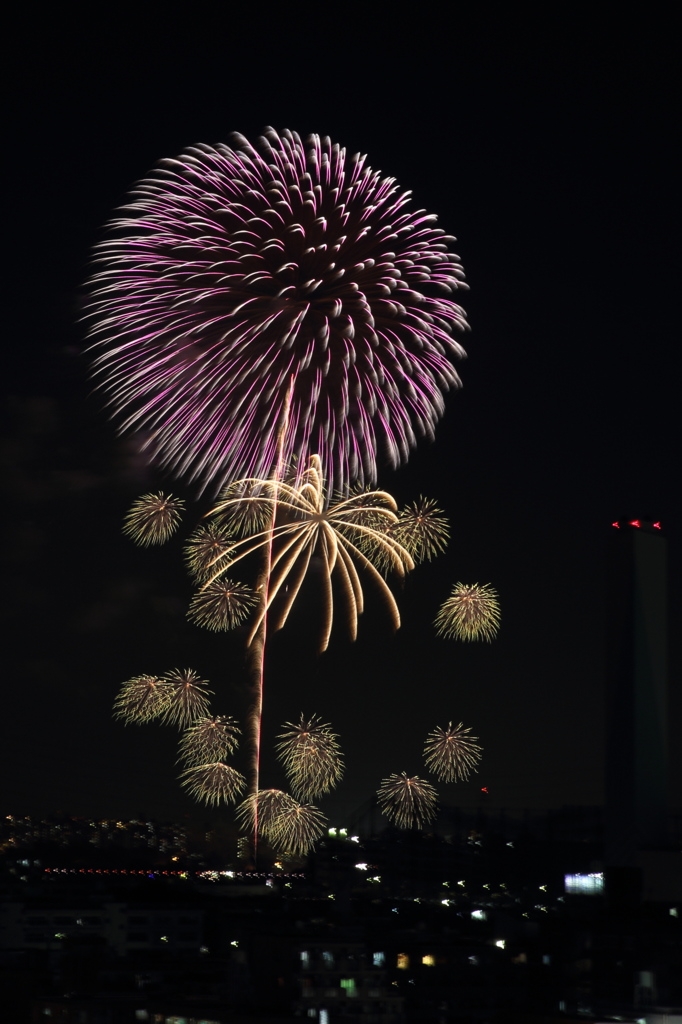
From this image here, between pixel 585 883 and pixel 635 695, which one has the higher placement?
pixel 635 695

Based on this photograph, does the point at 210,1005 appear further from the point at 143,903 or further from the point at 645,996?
the point at 143,903

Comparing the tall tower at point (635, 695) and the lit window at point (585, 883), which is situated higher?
the tall tower at point (635, 695)

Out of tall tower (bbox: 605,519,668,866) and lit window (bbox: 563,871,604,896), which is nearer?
tall tower (bbox: 605,519,668,866)

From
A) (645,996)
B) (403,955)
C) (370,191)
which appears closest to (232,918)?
(403,955)

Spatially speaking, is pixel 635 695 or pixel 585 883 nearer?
pixel 635 695

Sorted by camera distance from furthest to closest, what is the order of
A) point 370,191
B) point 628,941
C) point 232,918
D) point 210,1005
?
1. point 232,918
2. point 628,941
3. point 370,191
4. point 210,1005

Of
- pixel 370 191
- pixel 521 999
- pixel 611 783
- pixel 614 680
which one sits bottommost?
pixel 521 999

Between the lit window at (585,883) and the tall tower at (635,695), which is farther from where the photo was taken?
the lit window at (585,883)

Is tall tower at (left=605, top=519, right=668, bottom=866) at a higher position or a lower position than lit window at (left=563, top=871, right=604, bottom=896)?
higher
